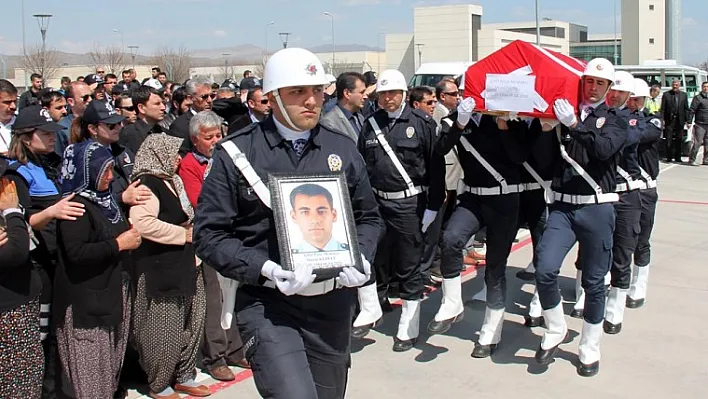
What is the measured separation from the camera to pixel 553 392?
5.32m

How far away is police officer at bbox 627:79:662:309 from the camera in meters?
7.13

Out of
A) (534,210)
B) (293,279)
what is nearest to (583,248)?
(534,210)

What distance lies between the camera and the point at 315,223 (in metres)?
3.19

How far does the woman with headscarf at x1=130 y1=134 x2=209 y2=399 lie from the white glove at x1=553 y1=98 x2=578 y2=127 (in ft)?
8.77

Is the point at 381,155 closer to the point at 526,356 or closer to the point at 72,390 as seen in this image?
the point at 526,356

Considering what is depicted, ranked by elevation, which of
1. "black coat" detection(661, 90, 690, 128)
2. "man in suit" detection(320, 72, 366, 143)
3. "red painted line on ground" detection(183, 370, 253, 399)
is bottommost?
"red painted line on ground" detection(183, 370, 253, 399)

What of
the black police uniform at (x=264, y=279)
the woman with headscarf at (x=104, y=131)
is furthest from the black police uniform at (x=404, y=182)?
the black police uniform at (x=264, y=279)

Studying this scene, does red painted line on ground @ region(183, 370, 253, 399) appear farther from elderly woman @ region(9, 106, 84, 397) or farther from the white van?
the white van

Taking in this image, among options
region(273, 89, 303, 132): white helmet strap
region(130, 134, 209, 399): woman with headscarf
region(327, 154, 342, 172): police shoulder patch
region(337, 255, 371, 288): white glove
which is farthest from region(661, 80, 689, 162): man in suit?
region(337, 255, 371, 288): white glove

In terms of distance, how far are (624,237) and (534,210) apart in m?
0.82

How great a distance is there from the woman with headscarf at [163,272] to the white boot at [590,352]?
276 cm

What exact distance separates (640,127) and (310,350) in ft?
15.0

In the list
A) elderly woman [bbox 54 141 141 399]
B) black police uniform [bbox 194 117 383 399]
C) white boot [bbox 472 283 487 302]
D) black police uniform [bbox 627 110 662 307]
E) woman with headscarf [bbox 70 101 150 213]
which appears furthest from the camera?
white boot [bbox 472 283 487 302]

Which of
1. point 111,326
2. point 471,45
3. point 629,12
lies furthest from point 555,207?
point 471,45
